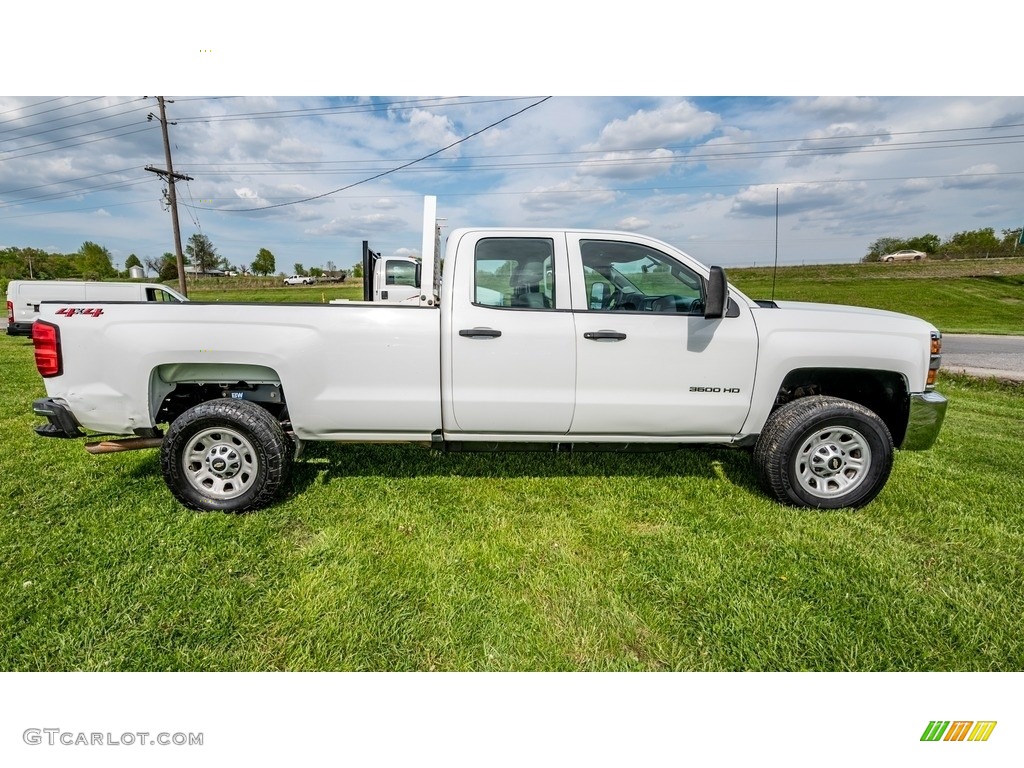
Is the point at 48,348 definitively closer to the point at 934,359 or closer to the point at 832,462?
the point at 832,462

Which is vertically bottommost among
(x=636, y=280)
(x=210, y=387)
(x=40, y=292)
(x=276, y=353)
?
(x=210, y=387)

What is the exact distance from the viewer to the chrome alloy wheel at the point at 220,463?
332 cm

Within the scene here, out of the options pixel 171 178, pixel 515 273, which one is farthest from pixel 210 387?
pixel 171 178

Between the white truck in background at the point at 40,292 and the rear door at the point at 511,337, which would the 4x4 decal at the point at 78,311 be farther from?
Answer: the white truck in background at the point at 40,292

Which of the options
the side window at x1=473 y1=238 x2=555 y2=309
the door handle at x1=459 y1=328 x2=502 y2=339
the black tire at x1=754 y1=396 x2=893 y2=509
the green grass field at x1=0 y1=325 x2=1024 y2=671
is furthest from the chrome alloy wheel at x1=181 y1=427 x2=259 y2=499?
the black tire at x1=754 y1=396 x2=893 y2=509

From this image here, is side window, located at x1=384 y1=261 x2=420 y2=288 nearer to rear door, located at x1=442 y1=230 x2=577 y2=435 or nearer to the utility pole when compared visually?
rear door, located at x1=442 y1=230 x2=577 y2=435

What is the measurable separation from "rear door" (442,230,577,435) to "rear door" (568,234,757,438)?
0.42 ft

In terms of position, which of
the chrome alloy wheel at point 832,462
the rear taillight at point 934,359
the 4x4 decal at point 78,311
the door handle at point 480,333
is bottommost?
the chrome alloy wheel at point 832,462

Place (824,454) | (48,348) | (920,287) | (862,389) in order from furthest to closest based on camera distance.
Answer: (920,287), (862,389), (824,454), (48,348)

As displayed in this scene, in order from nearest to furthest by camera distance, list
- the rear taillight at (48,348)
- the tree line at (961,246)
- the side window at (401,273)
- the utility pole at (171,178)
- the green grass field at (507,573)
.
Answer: the green grass field at (507,573) → the rear taillight at (48,348) → the side window at (401,273) → the utility pole at (171,178) → the tree line at (961,246)

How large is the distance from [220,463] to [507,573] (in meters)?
2.10

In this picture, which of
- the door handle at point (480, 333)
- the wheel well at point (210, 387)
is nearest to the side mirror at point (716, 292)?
the door handle at point (480, 333)

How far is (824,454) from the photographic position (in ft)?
11.4

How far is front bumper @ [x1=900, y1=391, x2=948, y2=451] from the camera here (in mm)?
3371
